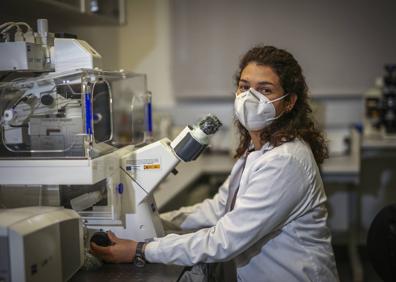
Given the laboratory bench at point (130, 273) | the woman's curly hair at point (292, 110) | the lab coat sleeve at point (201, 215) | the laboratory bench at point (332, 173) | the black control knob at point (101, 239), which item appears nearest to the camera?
the laboratory bench at point (130, 273)

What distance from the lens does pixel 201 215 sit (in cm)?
184

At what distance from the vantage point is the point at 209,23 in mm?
3535

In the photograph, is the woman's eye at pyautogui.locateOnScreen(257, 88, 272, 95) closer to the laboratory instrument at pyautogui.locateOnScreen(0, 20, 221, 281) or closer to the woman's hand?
the laboratory instrument at pyautogui.locateOnScreen(0, 20, 221, 281)

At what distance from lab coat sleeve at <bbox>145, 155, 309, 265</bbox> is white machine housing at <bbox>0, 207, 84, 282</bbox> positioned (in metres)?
0.23

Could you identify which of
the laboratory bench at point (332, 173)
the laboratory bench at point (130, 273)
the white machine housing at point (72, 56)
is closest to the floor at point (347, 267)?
the laboratory bench at point (332, 173)

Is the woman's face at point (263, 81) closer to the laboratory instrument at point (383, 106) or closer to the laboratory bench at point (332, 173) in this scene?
the laboratory bench at point (332, 173)

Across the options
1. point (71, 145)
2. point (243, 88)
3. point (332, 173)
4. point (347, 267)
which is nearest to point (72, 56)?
point (71, 145)

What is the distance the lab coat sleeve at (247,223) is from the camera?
140cm

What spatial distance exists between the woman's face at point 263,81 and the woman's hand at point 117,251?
64 centimetres

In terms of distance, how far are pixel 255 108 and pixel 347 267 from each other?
227cm

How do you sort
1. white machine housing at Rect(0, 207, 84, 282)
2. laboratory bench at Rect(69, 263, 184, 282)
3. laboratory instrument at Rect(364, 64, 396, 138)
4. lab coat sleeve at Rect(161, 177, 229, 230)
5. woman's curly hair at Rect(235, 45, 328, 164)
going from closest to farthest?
white machine housing at Rect(0, 207, 84, 282)
laboratory bench at Rect(69, 263, 184, 282)
woman's curly hair at Rect(235, 45, 328, 164)
lab coat sleeve at Rect(161, 177, 229, 230)
laboratory instrument at Rect(364, 64, 396, 138)

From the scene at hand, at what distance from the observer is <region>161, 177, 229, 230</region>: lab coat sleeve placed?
1.82 metres

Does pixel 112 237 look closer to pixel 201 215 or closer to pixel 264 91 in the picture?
pixel 201 215

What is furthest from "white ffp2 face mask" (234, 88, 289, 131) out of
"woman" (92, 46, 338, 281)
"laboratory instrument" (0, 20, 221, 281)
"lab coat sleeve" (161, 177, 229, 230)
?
"lab coat sleeve" (161, 177, 229, 230)
